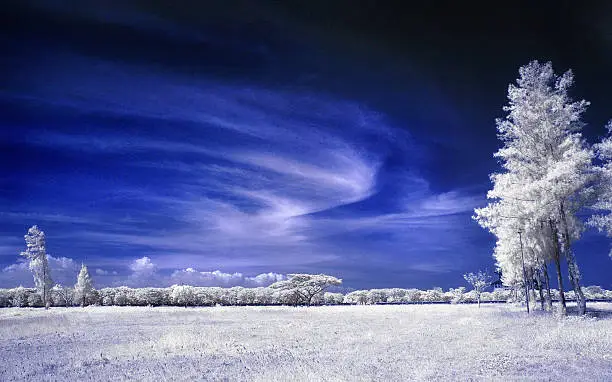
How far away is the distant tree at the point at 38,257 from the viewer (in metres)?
84.4

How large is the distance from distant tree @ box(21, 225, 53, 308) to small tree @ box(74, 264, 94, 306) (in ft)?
118

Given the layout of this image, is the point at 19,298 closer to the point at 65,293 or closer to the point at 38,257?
the point at 65,293

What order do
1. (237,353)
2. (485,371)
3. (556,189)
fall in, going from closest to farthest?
(485,371) → (237,353) → (556,189)

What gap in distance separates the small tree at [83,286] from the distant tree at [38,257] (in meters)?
35.9

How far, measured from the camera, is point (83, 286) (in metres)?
121

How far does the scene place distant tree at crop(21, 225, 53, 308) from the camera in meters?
84.4

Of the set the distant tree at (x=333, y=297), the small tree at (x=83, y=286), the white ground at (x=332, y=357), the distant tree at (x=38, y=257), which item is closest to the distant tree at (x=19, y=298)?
the small tree at (x=83, y=286)

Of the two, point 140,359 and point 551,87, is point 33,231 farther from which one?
point 551,87

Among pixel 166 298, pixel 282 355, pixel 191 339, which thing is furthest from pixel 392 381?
pixel 166 298

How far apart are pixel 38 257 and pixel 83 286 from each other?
126ft

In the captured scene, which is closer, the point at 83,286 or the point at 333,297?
the point at 83,286

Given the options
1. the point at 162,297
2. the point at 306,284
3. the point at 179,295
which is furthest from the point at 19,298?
the point at 306,284

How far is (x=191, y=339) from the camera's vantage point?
26.0 metres

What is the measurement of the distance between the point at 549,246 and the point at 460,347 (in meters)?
20.1
